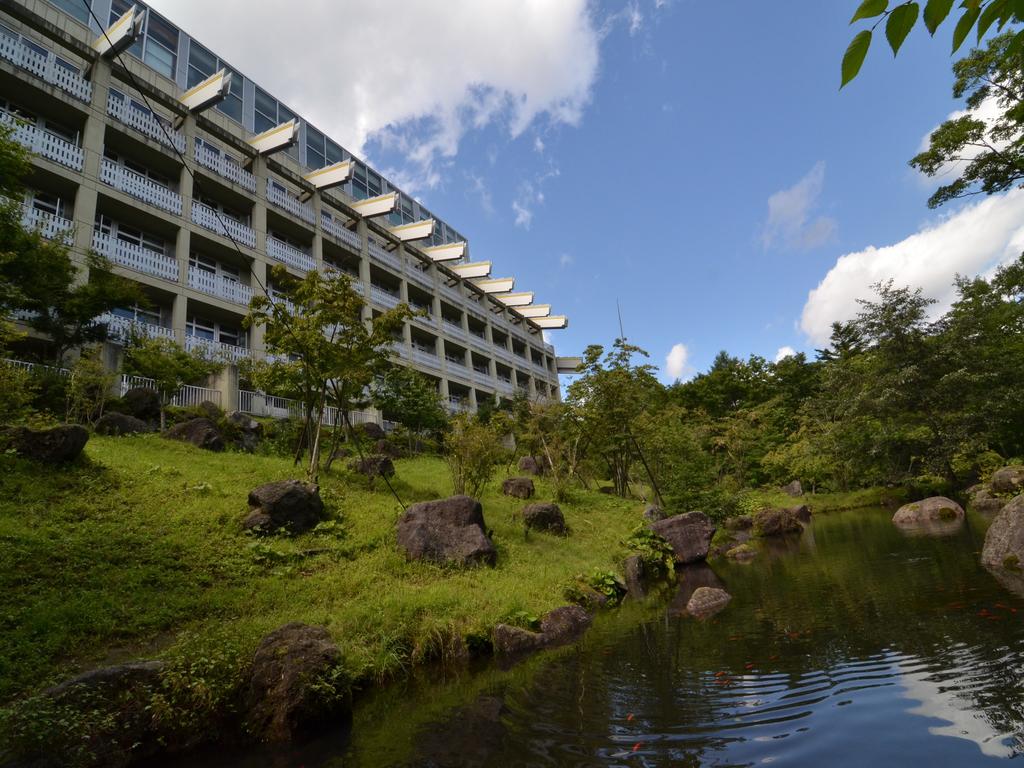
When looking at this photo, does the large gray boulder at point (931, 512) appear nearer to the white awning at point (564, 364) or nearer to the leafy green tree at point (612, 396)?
the leafy green tree at point (612, 396)

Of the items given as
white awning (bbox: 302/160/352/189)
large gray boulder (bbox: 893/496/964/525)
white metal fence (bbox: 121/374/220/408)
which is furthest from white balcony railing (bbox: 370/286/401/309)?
large gray boulder (bbox: 893/496/964/525)

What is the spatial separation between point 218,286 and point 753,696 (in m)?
23.8

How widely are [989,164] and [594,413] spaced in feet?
48.0

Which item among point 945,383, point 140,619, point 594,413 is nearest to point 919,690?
point 140,619

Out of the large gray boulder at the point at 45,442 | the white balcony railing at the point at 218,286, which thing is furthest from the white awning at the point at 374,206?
the large gray boulder at the point at 45,442

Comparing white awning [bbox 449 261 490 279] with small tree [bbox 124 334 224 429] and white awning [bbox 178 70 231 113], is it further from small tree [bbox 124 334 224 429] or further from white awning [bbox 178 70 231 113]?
small tree [bbox 124 334 224 429]

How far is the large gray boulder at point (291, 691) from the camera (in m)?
5.01

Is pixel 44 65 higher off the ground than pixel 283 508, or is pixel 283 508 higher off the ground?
pixel 44 65

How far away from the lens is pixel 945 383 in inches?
782

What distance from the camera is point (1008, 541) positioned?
8.44 metres

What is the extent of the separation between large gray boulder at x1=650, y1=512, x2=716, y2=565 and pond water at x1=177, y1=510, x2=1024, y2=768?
6.74 metres

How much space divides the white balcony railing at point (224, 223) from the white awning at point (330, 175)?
203 inches

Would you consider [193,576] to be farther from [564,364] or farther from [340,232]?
[564,364]

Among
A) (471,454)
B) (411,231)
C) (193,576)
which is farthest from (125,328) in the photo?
(411,231)
